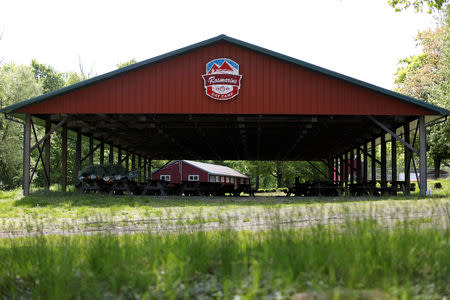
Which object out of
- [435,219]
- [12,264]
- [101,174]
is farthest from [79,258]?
[101,174]

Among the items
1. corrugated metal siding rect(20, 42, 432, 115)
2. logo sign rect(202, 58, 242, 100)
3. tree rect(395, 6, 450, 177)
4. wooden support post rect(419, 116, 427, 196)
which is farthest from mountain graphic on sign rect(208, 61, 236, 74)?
tree rect(395, 6, 450, 177)

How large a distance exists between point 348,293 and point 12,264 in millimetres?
3405

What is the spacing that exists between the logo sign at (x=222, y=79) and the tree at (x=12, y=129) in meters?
32.6

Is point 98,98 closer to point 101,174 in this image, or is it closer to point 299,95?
point 101,174

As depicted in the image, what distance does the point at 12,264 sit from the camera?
185 inches

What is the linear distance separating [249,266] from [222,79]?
49.8 ft

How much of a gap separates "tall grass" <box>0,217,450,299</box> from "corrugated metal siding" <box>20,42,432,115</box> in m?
14.2

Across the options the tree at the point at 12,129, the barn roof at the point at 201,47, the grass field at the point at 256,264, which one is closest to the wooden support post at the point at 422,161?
the barn roof at the point at 201,47

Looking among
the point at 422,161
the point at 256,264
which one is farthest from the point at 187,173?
the point at 256,264

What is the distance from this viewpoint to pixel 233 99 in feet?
62.4

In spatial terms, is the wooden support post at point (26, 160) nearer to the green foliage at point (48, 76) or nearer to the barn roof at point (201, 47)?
the barn roof at point (201, 47)

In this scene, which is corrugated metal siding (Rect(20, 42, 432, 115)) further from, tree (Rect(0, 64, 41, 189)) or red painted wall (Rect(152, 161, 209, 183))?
red painted wall (Rect(152, 161, 209, 183))

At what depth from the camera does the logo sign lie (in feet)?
62.1

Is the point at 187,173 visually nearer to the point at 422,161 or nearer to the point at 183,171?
the point at 183,171
